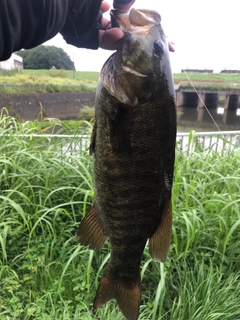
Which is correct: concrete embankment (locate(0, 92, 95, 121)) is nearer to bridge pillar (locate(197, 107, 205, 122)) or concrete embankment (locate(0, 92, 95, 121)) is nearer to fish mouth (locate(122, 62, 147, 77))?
bridge pillar (locate(197, 107, 205, 122))

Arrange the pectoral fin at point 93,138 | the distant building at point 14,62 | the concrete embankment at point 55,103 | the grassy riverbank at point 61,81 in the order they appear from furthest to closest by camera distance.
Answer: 1. the grassy riverbank at point 61,81
2. the concrete embankment at point 55,103
3. the distant building at point 14,62
4. the pectoral fin at point 93,138

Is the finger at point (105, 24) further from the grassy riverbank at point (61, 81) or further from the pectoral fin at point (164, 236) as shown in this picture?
the grassy riverbank at point (61, 81)

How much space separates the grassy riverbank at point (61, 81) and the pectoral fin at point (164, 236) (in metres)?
13.3

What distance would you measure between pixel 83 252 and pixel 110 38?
1.94m

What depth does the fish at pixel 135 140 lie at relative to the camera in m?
1.18

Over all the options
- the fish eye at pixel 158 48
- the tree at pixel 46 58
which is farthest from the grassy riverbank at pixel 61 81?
the fish eye at pixel 158 48

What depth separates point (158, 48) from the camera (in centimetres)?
120

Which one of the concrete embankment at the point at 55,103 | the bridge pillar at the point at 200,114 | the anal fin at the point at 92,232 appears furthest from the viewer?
the bridge pillar at the point at 200,114

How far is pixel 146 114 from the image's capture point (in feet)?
3.92

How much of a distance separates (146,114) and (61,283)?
1.85 meters

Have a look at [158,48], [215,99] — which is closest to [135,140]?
[158,48]

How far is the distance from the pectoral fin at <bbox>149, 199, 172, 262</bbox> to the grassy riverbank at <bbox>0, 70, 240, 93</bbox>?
13278 mm

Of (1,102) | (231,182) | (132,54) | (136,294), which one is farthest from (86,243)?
(1,102)

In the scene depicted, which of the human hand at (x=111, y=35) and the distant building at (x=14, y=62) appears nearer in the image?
the human hand at (x=111, y=35)
